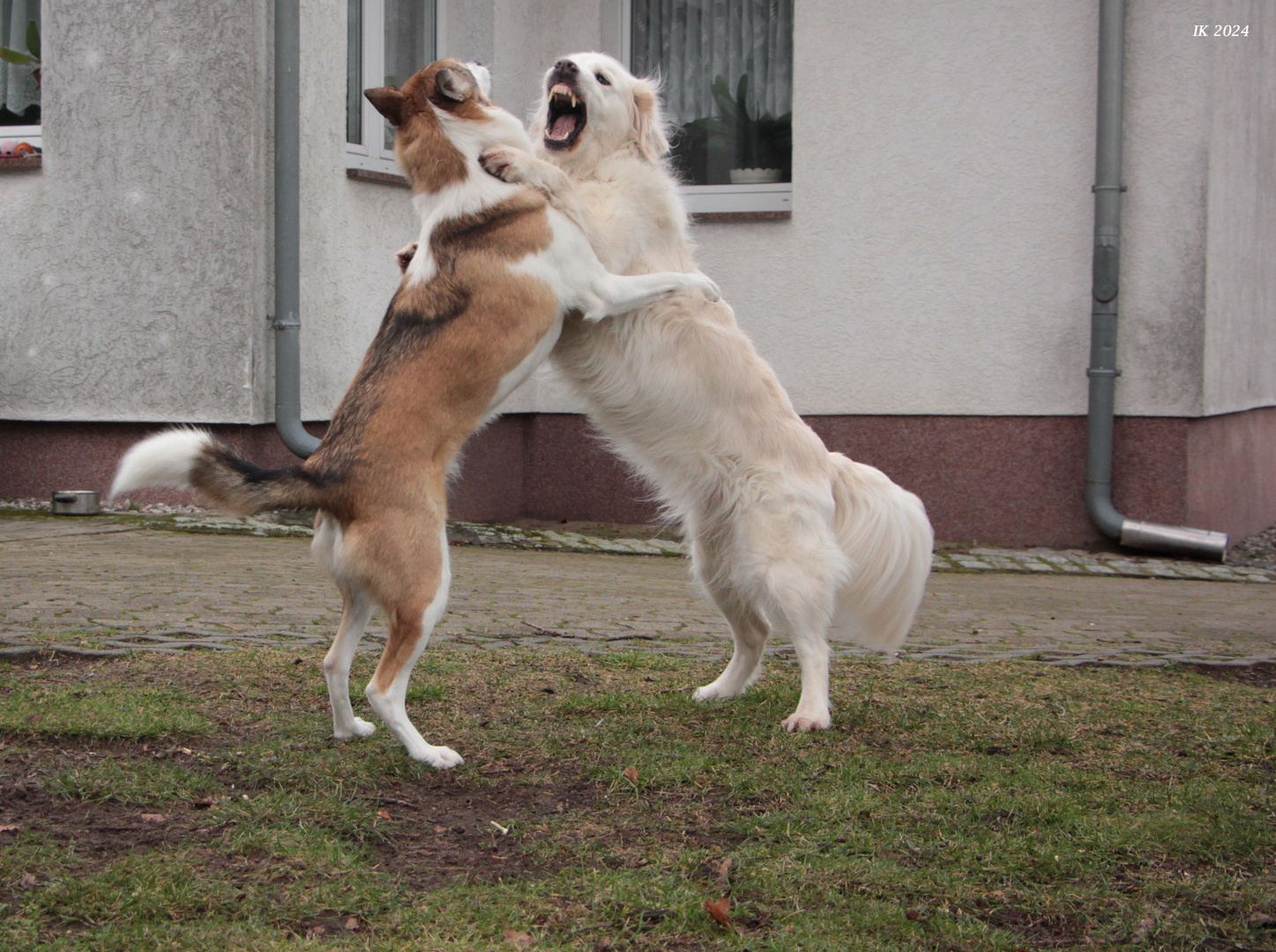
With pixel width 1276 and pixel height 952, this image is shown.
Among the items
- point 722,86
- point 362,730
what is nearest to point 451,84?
point 362,730

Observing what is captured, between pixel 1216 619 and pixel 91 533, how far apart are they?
20.0 feet

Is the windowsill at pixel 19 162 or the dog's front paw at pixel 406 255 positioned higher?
the windowsill at pixel 19 162

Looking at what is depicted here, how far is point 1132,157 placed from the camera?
8297mm

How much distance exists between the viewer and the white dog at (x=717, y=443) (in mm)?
3918

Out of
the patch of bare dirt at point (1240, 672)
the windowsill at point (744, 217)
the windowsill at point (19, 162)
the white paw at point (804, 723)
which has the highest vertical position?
the windowsill at point (19, 162)

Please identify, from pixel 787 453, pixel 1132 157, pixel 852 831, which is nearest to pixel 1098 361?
pixel 1132 157

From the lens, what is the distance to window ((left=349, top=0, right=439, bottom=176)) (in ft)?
28.3

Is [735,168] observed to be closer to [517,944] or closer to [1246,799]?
[1246,799]

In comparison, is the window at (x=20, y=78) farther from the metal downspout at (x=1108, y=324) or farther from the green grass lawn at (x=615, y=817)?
the metal downspout at (x=1108, y=324)

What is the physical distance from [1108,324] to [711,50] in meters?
3.75

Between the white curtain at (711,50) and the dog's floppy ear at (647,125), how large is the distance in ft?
18.1

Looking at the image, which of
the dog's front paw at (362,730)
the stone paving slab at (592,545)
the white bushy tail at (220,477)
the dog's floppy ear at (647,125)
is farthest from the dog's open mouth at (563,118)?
the stone paving slab at (592,545)

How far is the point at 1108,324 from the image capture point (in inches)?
324

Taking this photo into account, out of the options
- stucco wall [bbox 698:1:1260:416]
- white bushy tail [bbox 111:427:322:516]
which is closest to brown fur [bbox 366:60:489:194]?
white bushy tail [bbox 111:427:322:516]
